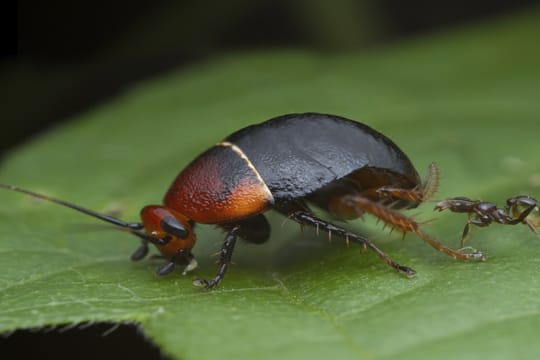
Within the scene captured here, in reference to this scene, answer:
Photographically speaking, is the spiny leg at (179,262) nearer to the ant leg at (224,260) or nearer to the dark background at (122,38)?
the ant leg at (224,260)

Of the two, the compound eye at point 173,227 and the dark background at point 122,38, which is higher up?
the dark background at point 122,38

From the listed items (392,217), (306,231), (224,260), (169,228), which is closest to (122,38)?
(306,231)

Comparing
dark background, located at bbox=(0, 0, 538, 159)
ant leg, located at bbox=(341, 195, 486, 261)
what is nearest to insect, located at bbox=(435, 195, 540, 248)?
ant leg, located at bbox=(341, 195, 486, 261)

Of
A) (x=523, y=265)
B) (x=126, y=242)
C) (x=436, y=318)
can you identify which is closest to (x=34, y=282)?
(x=126, y=242)

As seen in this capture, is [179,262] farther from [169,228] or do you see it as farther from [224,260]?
[224,260]

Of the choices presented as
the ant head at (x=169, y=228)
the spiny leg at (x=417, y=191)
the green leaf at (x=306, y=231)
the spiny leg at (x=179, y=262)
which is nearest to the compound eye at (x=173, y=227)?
the ant head at (x=169, y=228)

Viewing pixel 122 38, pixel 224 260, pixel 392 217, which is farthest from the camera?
pixel 122 38

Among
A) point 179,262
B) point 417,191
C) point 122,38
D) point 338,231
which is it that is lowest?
point 179,262
